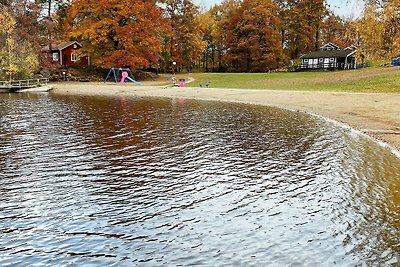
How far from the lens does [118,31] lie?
172 feet

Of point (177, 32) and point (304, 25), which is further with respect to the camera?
point (304, 25)

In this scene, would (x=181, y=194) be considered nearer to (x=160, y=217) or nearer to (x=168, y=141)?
(x=160, y=217)

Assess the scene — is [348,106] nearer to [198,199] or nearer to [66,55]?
[198,199]

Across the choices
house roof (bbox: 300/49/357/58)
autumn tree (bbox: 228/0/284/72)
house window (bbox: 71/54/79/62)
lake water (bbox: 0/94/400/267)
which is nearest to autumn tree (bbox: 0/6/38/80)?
house window (bbox: 71/54/79/62)

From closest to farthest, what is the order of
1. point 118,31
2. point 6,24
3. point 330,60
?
point 6,24, point 118,31, point 330,60

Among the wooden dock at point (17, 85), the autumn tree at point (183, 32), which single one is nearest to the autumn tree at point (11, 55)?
the wooden dock at point (17, 85)

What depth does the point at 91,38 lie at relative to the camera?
171 ft

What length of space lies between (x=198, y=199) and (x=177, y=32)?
62615 mm

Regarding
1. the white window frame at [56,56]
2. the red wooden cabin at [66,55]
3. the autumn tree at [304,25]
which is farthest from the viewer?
the autumn tree at [304,25]

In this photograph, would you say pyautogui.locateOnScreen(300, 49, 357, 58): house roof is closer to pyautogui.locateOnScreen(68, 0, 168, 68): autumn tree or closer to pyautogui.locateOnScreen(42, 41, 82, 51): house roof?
pyautogui.locateOnScreen(68, 0, 168, 68): autumn tree

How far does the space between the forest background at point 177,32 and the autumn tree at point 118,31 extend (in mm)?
132

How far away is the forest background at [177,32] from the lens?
44.6 m

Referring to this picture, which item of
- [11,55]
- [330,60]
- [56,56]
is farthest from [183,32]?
[11,55]

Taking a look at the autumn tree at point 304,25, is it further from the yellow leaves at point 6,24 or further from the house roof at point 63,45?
the yellow leaves at point 6,24
